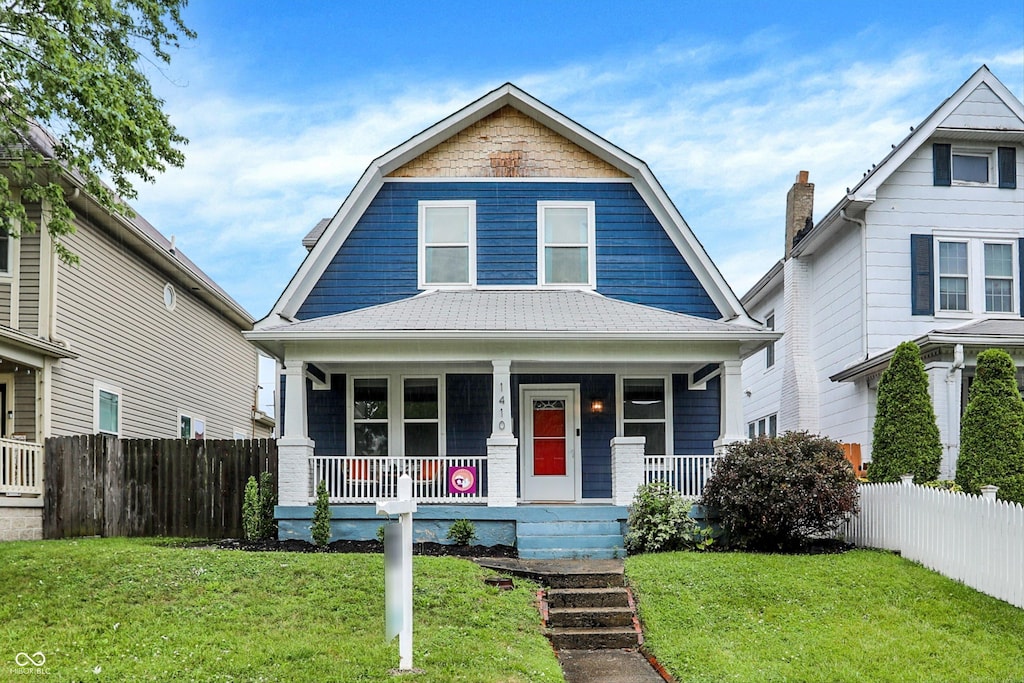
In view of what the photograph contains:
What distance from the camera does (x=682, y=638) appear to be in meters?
9.66

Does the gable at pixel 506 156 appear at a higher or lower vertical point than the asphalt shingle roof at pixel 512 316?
higher

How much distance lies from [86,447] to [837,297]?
554 inches

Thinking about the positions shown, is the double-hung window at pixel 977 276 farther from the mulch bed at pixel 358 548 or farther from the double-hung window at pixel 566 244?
the mulch bed at pixel 358 548

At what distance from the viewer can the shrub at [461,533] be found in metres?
13.9

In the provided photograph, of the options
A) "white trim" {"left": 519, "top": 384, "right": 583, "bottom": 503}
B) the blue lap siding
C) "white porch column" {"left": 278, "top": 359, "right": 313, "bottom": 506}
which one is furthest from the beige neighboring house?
"white trim" {"left": 519, "top": 384, "right": 583, "bottom": 503}

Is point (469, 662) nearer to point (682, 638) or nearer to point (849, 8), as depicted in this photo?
point (682, 638)

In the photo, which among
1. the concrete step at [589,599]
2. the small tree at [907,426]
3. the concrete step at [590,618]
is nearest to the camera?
the concrete step at [590,618]

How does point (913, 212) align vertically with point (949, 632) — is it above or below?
above

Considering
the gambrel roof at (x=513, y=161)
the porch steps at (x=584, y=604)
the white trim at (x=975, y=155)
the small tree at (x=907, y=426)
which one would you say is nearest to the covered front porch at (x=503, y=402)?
the gambrel roof at (x=513, y=161)

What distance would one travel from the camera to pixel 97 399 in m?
17.6

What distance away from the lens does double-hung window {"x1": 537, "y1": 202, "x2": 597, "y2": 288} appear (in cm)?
1698

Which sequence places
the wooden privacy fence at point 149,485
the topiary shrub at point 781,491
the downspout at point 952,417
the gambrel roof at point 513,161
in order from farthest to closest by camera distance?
the gambrel roof at point 513,161
the downspout at point 952,417
the wooden privacy fence at point 149,485
the topiary shrub at point 781,491

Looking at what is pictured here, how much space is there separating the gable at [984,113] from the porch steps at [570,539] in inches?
408

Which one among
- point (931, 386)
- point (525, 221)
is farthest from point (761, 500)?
point (525, 221)
